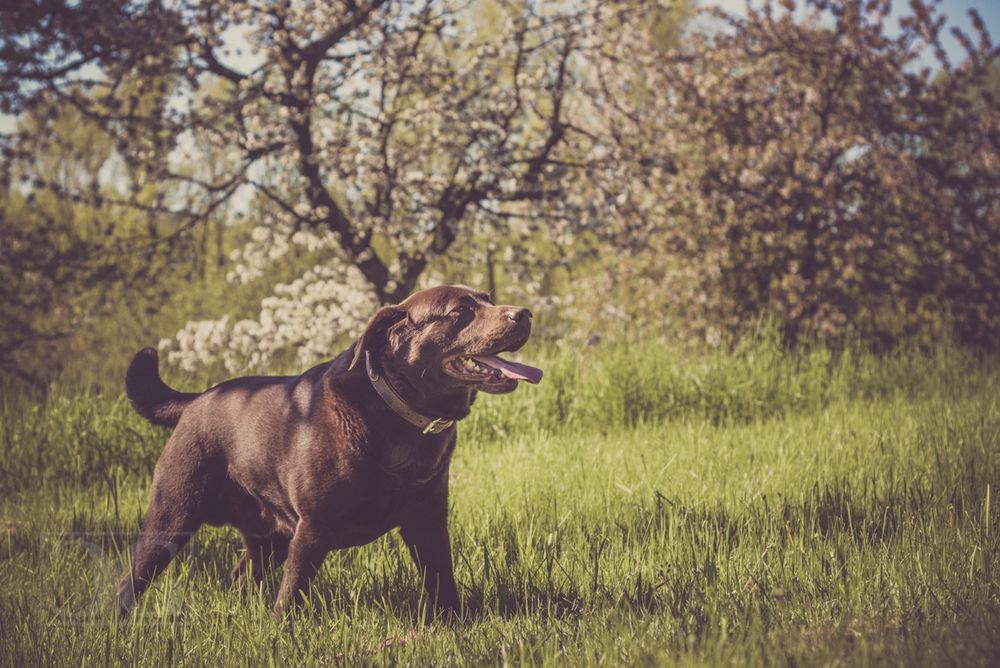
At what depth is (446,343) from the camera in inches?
122

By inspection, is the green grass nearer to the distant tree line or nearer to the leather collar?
the leather collar

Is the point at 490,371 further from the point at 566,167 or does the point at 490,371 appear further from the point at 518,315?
the point at 566,167

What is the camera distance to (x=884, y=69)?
10.5m

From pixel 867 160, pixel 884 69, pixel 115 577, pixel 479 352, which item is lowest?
pixel 115 577

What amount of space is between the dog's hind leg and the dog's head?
95cm

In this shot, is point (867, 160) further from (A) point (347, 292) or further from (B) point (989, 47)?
(A) point (347, 292)

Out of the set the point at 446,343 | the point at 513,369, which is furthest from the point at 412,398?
the point at 513,369

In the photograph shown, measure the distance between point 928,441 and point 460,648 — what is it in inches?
142

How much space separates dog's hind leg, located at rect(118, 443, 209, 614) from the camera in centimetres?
338

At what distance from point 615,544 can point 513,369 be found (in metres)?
1.11

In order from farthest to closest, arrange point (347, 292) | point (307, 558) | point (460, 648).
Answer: point (347, 292) < point (307, 558) < point (460, 648)

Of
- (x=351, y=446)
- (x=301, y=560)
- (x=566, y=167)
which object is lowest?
(x=301, y=560)

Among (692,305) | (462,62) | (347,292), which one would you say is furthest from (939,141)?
(347,292)

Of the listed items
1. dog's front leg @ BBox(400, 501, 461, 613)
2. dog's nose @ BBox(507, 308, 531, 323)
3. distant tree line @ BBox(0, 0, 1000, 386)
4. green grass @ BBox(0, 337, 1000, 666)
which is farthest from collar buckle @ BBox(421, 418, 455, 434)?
distant tree line @ BBox(0, 0, 1000, 386)
